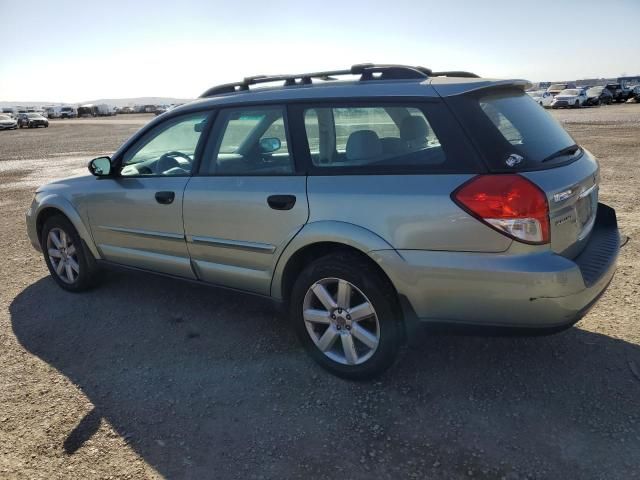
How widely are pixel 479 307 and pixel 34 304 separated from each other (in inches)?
152

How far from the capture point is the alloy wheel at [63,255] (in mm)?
4679

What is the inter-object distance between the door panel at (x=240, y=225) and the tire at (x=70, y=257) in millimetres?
1439

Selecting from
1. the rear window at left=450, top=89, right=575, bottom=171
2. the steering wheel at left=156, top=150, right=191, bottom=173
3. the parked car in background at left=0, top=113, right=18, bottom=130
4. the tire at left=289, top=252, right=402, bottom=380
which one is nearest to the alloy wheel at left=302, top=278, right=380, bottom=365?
the tire at left=289, top=252, right=402, bottom=380

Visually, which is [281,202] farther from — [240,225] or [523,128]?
[523,128]

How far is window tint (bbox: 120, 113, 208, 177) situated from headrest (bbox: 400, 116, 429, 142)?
1.53 metres

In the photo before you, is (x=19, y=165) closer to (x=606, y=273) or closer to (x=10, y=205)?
(x=10, y=205)

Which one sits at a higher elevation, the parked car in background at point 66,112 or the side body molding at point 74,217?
the side body molding at point 74,217

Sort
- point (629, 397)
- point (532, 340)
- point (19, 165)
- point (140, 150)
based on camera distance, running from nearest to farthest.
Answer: point (629, 397) → point (532, 340) → point (140, 150) → point (19, 165)

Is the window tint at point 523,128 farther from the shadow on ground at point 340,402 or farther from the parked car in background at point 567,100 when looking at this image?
the parked car in background at point 567,100

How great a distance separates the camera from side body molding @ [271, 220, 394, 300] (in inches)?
110

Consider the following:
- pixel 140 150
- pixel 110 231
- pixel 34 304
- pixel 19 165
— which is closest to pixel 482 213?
pixel 140 150

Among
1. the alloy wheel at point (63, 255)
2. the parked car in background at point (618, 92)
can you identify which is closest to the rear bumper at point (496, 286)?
the alloy wheel at point (63, 255)

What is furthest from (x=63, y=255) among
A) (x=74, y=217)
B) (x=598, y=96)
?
(x=598, y=96)

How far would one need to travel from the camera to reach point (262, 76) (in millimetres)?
3928
